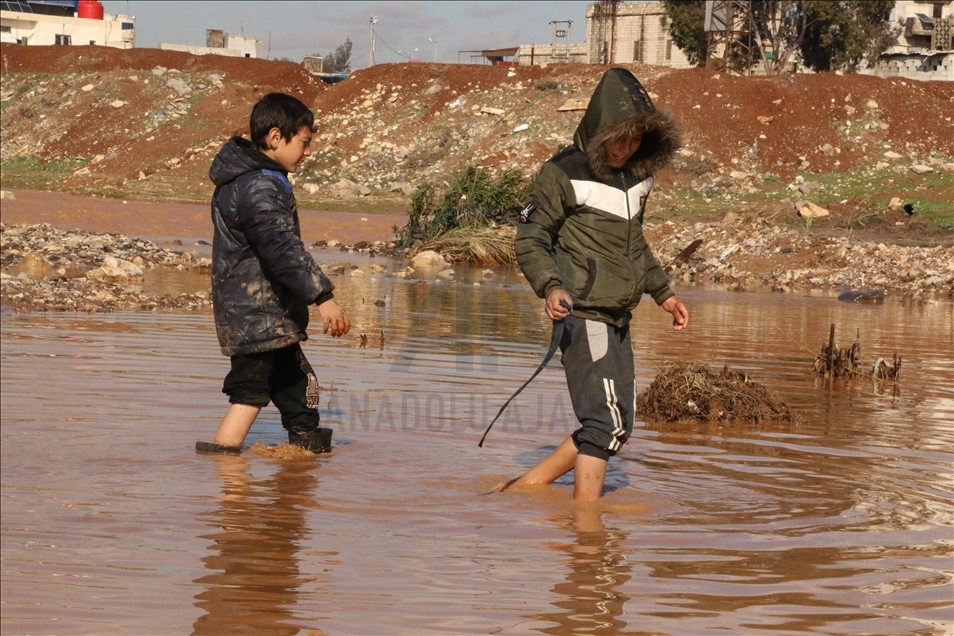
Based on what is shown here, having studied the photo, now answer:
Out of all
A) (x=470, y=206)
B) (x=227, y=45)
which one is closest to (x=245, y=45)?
(x=227, y=45)

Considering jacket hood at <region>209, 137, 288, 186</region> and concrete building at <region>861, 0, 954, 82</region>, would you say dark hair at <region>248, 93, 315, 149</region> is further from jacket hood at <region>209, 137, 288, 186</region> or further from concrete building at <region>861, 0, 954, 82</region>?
concrete building at <region>861, 0, 954, 82</region>

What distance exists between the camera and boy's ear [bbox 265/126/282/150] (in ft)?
18.1

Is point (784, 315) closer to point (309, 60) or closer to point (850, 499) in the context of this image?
point (850, 499)

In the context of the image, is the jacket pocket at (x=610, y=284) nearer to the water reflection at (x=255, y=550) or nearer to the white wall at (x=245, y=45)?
the water reflection at (x=255, y=550)

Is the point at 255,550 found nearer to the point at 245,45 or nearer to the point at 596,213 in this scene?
the point at 596,213

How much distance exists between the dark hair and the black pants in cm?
97

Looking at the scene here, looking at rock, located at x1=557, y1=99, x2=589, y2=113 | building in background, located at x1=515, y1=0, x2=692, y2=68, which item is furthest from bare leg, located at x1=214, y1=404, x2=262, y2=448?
building in background, located at x1=515, y1=0, x2=692, y2=68

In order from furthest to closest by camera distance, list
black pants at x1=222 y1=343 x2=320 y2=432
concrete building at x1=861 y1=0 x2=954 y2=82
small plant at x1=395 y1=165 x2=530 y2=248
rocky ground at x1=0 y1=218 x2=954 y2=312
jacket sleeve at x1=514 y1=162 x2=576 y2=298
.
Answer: concrete building at x1=861 y1=0 x2=954 y2=82 < small plant at x1=395 y1=165 x2=530 y2=248 < rocky ground at x1=0 y1=218 x2=954 y2=312 < black pants at x1=222 y1=343 x2=320 y2=432 < jacket sleeve at x1=514 y1=162 x2=576 y2=298

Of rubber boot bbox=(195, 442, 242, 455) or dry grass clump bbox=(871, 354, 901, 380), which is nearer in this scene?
rubber boot bbox=(195, 442, 242, 455)

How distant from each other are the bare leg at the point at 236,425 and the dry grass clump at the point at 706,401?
2.74 metres

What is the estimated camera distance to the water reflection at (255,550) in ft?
11.5

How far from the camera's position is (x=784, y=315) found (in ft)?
48.5

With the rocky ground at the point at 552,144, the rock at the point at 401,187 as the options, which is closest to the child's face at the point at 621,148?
the rocky ground at the point at 552,144

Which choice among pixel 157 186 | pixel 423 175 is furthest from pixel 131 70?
pixel 423 175
